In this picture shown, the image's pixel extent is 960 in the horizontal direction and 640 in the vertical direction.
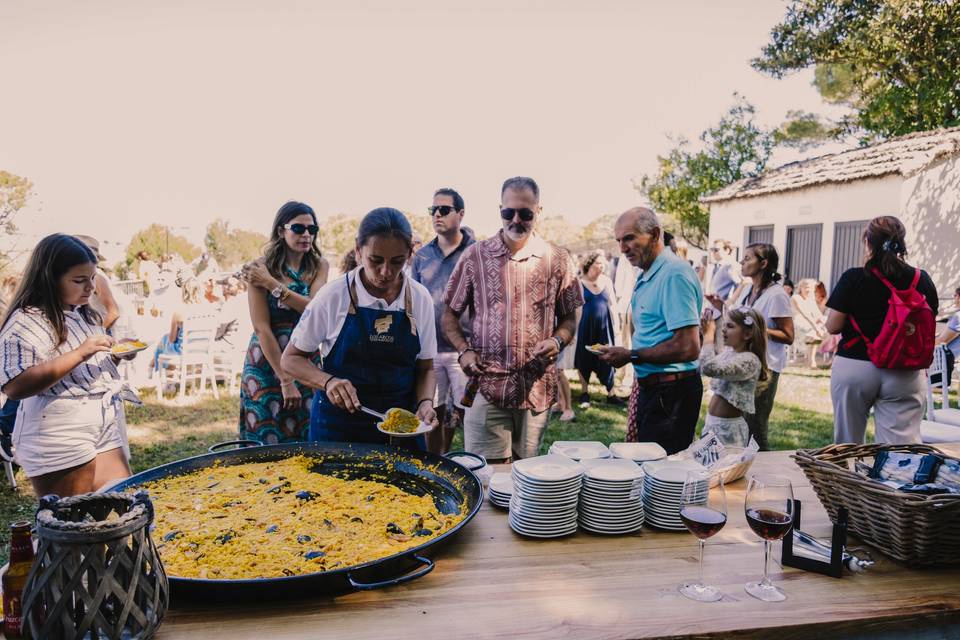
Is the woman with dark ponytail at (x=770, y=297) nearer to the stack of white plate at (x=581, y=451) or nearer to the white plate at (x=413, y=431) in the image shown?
the stack of white plate at (x=581, y=451)

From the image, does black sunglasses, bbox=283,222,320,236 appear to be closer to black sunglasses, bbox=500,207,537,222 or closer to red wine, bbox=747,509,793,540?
black sunglasses, bbox=500,207,537,222

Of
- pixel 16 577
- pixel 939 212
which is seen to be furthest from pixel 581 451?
pixel 939 212

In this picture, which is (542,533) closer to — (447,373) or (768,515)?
(768,515)

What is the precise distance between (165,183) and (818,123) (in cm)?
4675

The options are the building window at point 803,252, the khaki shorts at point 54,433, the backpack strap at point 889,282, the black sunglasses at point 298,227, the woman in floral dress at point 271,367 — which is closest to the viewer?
the khaki shorts at point 54,433

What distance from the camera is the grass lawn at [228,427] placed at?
5754mm

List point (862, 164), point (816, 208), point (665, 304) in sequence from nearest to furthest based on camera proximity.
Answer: point (665, 304) < point (862, 164) < point (816, 208)

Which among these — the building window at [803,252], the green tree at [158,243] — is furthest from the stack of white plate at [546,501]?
the green tree at [158,243]

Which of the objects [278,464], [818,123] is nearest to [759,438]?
[278,464]

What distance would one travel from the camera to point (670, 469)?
1976mm

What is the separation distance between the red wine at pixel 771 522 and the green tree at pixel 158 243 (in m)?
30.6

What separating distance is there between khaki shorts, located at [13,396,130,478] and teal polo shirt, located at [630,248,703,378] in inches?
113

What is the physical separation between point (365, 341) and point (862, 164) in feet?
43.8

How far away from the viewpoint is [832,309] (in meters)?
3.95
